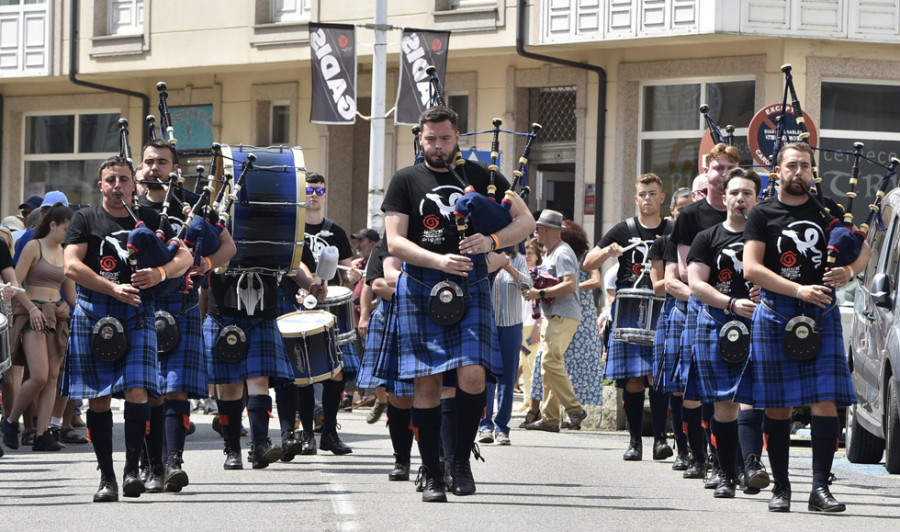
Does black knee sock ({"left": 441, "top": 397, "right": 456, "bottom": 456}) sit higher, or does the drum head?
the drum head

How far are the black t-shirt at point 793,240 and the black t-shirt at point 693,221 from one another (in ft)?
4.90

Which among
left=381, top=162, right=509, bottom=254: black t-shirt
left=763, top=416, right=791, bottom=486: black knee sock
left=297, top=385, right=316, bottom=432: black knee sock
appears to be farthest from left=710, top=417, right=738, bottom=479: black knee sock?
left=297, top=385, right=316, bottom=432: black knee sock

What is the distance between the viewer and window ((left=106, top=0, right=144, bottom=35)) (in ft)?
93.2

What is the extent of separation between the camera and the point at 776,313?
28.6 ft

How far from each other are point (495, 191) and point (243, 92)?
19607 mm

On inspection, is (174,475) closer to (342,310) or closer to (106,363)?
(106,363)

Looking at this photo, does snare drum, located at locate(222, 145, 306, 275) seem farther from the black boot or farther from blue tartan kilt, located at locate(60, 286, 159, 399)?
blue tartan kilt, located at locate(60, 286, 159, 399)

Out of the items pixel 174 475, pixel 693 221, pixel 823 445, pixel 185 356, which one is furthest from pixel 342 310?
pixel 823 445

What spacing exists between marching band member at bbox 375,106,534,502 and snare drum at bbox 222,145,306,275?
2141 mm

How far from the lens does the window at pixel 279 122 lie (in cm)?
2803

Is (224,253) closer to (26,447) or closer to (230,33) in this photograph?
(26,447)

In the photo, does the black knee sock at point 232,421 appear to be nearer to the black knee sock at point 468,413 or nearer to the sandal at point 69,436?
the black knee sock at point 468,413

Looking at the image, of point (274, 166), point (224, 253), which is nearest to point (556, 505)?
point (224, 253)

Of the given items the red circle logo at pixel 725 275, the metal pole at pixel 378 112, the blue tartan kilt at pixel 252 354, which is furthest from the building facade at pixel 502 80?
the red circle logo at pixel 725 275
